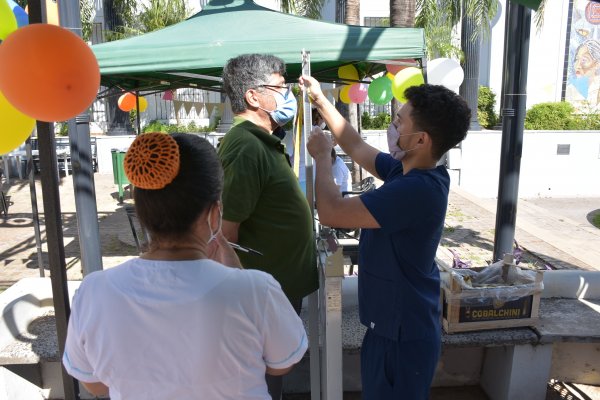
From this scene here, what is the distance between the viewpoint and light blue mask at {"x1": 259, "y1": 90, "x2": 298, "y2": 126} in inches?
87.3

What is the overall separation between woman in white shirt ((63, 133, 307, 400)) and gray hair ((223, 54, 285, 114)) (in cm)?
98

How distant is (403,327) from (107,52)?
348 centimetres

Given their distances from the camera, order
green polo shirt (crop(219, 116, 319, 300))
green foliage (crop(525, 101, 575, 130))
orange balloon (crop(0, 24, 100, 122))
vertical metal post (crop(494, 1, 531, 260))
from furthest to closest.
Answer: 1. green foliage (crop(525, 101, 575, 130))
2. vertical metal post (crop(494, 1, 531, 260))
3. green polo shirt (crop(219, 116, 319, 300))
4. orange balloon (crop(0, 24, 100, 122))

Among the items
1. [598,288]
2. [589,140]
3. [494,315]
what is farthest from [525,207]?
[494,315]

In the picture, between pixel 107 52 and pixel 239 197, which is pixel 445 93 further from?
pixel 107 52

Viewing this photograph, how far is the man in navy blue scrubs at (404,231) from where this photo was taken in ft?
6.00

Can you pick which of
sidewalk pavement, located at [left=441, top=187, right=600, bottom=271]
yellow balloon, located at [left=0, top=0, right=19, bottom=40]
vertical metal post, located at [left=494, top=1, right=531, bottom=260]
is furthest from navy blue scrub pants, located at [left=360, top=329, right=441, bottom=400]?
sidewalk pavement, located at [left=441, top=187, right=600, bottom=271]

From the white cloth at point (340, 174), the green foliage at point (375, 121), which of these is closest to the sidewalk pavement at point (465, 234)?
the white cloth at point (340, 174)

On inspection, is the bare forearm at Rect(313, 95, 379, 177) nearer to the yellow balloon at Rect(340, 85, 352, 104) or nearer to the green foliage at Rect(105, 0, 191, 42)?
the yellow balloon at Rect(340, 85, 352, 104)

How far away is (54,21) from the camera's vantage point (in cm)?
346

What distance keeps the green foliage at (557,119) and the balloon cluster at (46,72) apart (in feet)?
51.3

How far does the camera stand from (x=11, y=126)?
6.85ft

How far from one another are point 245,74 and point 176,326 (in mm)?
1293

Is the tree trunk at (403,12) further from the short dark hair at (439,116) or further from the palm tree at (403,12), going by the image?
the short dark hair at (439,116)
